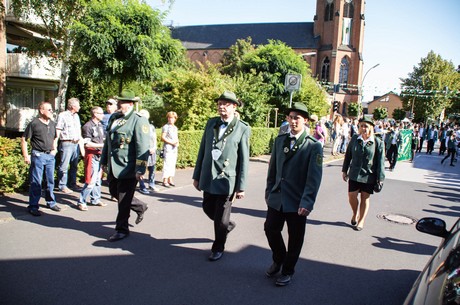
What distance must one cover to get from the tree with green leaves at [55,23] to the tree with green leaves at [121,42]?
71 centimetres

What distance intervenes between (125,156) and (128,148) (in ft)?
0.40

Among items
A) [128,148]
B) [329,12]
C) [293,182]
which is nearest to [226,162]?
[293,182]

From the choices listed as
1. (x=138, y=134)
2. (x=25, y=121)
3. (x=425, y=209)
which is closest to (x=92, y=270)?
(x=138, y=134)

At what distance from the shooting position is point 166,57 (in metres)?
12.1

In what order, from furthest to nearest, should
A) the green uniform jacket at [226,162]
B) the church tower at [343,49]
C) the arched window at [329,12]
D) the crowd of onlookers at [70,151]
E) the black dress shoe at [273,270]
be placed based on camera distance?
the arched window at [329,12] < the church tower at [343,49] < the crowd of onlookers at [70,151] < the green uniform jacket at [226,162] < the black dress shoe at [273,270]

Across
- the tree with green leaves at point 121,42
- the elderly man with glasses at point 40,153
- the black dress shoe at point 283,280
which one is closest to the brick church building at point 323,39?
the tree with green leaves at point 121,42

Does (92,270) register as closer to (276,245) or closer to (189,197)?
(276,245)

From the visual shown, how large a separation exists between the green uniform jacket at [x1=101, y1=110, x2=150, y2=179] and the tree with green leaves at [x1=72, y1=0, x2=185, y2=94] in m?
6.63

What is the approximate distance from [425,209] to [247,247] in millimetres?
5246

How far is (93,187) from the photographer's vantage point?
654 cm

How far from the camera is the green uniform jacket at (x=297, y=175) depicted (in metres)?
3.71

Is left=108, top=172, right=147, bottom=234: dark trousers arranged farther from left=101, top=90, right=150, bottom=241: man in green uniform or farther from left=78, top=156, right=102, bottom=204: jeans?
left=78, top=156, right=102, bottom=204: jeans

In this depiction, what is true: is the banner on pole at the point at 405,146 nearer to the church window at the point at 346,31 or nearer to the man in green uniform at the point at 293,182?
the man in green uniform at the point at 293,182

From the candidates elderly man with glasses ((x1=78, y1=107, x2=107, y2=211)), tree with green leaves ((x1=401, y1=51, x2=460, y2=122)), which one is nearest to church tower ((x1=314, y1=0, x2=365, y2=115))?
tree with green leaves ((x1=401, y1=51, x2=460, y2=122))
